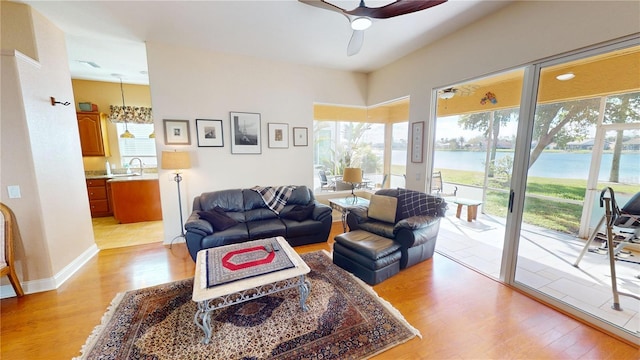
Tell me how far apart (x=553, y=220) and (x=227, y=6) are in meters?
4.17

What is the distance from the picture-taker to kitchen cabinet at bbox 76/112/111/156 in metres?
4.93

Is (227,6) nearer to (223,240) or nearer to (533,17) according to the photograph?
(223,240)

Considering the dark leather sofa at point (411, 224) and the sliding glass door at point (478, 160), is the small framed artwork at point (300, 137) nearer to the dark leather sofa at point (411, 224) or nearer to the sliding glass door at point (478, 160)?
the dark leather sofa at point (411, 224)

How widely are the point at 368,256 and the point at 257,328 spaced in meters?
1.29

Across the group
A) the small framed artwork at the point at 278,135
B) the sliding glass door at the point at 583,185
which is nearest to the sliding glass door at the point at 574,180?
the sliding glass door at the point at 583,185

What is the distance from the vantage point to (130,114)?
5309 millimetres

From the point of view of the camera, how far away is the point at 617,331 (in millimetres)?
1936

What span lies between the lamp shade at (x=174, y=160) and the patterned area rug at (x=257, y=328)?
165cm

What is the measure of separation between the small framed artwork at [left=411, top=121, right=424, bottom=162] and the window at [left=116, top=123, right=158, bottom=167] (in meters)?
5.57

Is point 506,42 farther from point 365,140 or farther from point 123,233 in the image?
point 123,233

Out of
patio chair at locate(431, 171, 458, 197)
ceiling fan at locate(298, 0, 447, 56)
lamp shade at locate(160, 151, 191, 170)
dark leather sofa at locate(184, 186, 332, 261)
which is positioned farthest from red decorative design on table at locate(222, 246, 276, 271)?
patio chair at locate(431, 171, 458, 197)

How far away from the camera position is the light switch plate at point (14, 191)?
239 centimetres

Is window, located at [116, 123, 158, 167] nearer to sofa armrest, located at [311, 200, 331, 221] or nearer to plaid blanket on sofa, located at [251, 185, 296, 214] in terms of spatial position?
plaid blanket on sofa, located at [251, 185, 296, 214]

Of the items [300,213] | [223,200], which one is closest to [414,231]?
[300,213]
